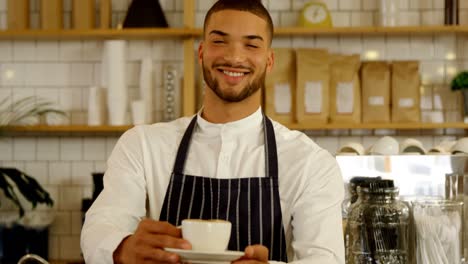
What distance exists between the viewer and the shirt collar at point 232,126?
1.99 meters

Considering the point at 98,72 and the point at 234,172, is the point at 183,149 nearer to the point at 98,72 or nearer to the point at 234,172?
the point at 234,172

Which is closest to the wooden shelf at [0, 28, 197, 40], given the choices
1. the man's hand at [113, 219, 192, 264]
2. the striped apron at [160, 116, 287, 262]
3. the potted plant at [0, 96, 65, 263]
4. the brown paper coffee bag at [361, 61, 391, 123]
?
the potted plant at [0, 96, 65, 263]

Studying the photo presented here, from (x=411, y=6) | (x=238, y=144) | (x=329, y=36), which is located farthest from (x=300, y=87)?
(x=238, y=144)

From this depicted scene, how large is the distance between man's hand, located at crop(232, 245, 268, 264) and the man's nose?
48 centimetres

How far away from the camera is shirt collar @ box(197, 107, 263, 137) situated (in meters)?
1.99

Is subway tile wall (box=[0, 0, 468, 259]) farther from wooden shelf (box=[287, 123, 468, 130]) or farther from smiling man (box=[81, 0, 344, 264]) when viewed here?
smiling man (box=[81, 0, 344, 264])

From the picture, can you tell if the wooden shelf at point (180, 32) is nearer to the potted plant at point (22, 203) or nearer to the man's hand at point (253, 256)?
the potted plant at point (22, 203)

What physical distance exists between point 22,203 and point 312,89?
165 cm

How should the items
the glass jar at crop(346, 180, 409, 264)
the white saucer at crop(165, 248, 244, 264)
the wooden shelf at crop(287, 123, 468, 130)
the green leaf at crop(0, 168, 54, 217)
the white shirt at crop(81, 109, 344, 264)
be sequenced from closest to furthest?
the white saucer at crop(165, 248, 244, 264) < the white shirt at crop(81, 109, 344, 264) < the glass jar at crop(346, 180, 409, 264) < the green leaf at crop(0, 168, 54, 217) < the wooden shelf at crop(287, 123, 468, 130)

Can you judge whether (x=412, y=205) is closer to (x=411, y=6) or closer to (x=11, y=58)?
(x=411, y=6)

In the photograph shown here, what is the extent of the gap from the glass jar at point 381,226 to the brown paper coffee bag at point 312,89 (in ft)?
6.30

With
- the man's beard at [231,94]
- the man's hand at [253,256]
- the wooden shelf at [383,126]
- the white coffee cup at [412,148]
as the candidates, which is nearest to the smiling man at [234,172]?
the man's beard at [231,94]

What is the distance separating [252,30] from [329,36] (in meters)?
2.67

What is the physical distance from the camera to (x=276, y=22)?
4.52 metres
